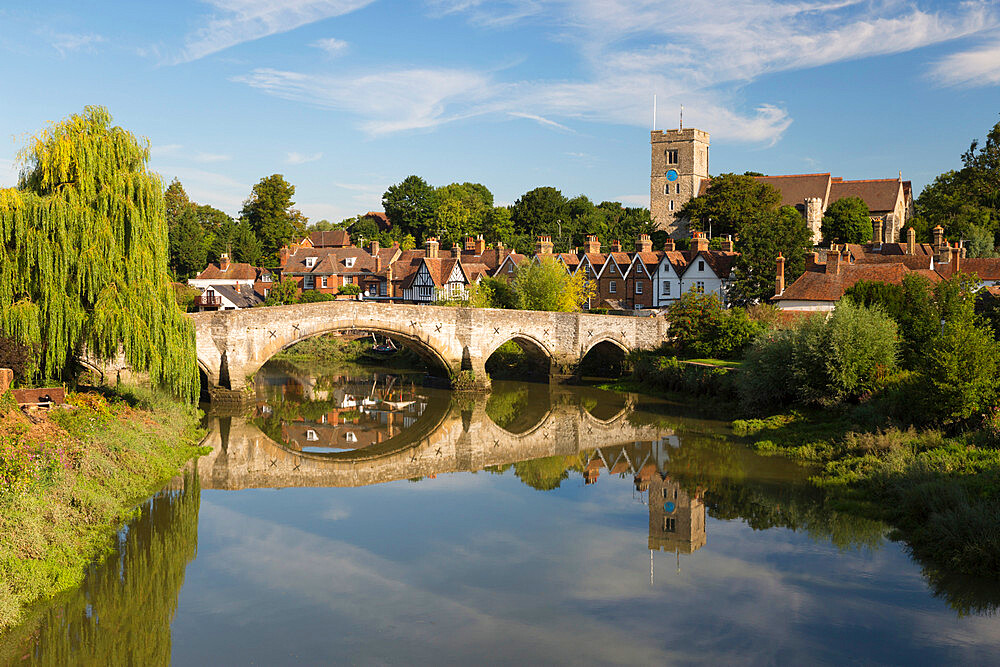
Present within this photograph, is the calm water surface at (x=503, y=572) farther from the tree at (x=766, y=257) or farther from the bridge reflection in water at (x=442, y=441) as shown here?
the tree at (x=766, y=257)

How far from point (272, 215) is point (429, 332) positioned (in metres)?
61.7

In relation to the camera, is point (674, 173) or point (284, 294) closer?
point (284, 294)

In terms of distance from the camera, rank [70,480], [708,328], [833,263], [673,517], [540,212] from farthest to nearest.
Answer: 1. [540,212]
2. [833,263]
3. [708,328]
4. [673,517]
5. [70,480]

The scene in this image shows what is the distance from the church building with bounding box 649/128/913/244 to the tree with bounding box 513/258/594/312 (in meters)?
29.4

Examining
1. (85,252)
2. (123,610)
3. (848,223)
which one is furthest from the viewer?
(848,223)

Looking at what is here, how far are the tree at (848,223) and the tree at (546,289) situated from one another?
94.2ft

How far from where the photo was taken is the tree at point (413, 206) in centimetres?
9656

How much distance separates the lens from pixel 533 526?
1983 centimetres

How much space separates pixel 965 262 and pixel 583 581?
43278 mm

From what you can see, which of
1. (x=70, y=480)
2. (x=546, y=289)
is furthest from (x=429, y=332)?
(x=70, y=480)

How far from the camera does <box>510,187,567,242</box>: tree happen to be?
9175 cm

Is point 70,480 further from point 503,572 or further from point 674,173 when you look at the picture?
point 674,173

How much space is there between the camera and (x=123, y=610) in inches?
568

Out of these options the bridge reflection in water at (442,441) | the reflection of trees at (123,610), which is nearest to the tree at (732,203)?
the bridge reflection in water at (442,441)
